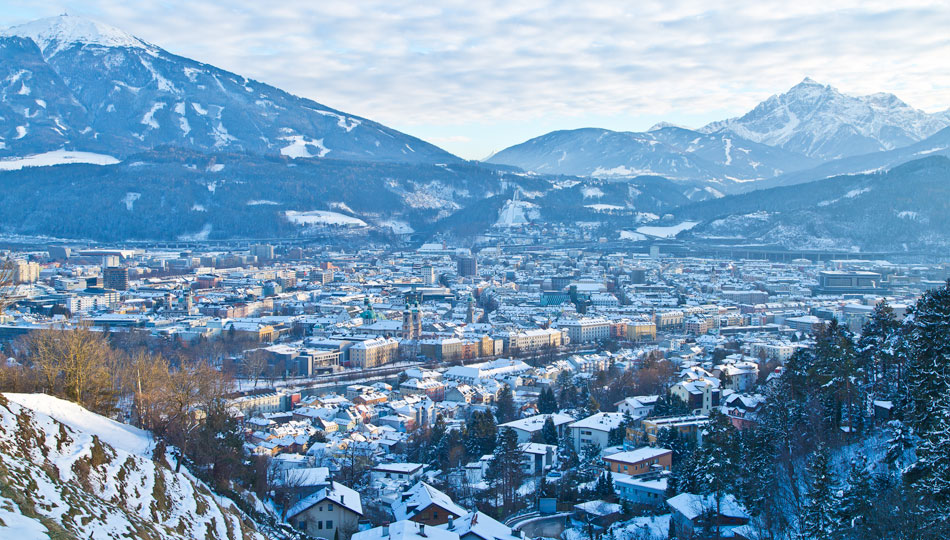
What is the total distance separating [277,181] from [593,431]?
92275 millimetres

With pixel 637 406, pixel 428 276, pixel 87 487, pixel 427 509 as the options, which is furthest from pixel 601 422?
pixel 428 276

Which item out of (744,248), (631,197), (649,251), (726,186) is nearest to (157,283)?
(649,251)

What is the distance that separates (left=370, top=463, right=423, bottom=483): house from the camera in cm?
1702

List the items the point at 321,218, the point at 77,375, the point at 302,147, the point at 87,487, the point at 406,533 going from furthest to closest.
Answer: the point at 302,147 → the point at 321,218 → the point at 77,375 → the point at 406,533 → the point at 87,487

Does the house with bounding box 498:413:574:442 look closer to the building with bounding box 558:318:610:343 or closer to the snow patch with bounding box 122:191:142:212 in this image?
the building with bounding box 558:318:610:343

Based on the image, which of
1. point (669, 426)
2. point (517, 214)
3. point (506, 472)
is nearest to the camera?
point (506, 472)

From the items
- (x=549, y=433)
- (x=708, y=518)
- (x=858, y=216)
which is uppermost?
(x=858, y=216)

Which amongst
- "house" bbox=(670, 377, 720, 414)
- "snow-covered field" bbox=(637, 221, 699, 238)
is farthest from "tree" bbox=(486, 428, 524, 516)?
"snow-covered field" bbox=(637, 221, 699, 238)

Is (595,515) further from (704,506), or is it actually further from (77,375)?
(77,375)

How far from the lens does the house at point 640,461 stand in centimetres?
1658

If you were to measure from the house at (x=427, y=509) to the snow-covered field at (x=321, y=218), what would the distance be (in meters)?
80.5

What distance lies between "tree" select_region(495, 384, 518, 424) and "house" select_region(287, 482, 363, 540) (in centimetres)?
933

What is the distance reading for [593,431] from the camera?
19500 millimetres

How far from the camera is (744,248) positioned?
78.8 metres
